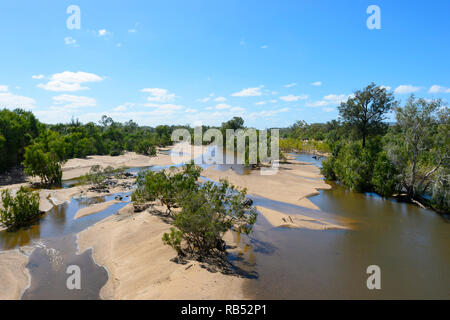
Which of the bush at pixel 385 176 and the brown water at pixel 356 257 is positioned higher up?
the bush at pixel 385 176

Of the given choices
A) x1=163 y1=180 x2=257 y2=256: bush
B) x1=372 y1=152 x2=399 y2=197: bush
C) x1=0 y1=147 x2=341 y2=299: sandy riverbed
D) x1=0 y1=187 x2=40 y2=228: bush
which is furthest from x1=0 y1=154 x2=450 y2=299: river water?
x1=372 y1=152 x2=399 y2=197: bush

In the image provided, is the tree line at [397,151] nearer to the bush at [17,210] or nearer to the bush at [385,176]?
the bush at [385,176]

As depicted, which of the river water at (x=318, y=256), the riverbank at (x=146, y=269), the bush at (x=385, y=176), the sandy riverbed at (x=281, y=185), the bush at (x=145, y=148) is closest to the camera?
the riverbank at (x=146, y=269)

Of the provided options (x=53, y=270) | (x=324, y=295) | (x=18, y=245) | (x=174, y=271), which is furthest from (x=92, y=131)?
(x=324, y=295)

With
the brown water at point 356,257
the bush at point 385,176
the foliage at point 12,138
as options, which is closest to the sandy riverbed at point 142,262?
the brown water at point 356,257

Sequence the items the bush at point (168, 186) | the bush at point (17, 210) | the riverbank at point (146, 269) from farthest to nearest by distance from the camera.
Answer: the bush at point (17, 210)
the bush at point (168, 186)
the riverbank at point (146, 269)

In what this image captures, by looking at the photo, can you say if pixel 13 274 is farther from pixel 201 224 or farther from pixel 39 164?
pixel 39 164

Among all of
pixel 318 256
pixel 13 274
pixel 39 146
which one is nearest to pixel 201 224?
pixel 318 256
